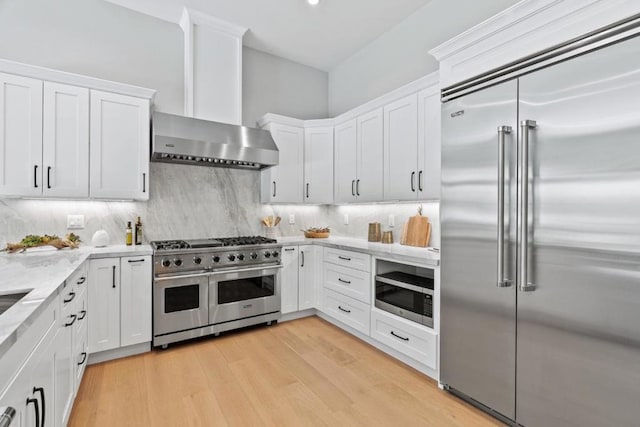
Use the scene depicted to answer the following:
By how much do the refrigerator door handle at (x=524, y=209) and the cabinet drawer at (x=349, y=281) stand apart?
1443 millimetres

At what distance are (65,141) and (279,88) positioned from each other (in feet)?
8.20

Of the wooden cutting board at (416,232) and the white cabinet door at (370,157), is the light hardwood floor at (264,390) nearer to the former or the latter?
the wooden cutting board at (416,232)

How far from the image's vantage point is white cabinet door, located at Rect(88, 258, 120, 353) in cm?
260

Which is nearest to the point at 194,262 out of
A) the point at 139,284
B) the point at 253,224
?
the point at 139,284

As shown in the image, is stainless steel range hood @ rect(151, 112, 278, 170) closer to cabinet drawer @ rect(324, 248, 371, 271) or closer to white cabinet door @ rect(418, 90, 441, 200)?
cabinet drawer @ rect(324, 248, 371, 271)

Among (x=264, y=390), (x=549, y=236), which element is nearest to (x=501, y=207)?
(x=549, y=236)

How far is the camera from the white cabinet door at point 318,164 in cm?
405

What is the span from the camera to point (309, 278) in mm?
3777

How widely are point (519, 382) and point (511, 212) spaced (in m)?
1.00

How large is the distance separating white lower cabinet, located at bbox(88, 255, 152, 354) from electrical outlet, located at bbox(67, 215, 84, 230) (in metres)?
0.66

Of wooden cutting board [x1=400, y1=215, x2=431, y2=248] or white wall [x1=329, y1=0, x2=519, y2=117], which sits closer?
white wall [x1=329, y1=0, x2=519, y2=117]

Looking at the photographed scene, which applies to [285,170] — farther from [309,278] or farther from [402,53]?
[402,53]

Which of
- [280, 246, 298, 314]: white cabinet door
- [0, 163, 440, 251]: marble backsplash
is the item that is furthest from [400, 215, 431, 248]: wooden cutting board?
[280, 246, 298, 314]: white cabinet door

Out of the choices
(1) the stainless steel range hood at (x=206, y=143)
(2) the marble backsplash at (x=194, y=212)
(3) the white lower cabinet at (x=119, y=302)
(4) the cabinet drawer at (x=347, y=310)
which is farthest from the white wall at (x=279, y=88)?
(4) the cabinet drawer at (x=347, y=310)
